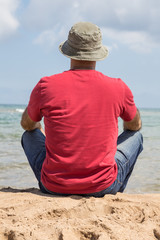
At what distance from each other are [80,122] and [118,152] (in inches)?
25.1

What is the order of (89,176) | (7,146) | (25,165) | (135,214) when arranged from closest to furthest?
(135,214), (89,176), (25,165), (7,146)

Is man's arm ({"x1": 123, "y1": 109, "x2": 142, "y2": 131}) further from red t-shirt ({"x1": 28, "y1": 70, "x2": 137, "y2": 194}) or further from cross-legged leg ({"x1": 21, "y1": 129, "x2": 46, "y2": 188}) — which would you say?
cross-legged leg ({"x1": 21, "y1": 129, "x2": 46, "y2": 188})

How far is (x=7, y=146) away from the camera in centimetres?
745

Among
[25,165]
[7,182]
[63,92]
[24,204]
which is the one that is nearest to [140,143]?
[63,92]

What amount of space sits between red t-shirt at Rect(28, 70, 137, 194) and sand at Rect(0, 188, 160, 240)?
0.21 metres

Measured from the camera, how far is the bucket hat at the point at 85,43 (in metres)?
2.74

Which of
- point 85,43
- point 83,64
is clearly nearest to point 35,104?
point 83,64

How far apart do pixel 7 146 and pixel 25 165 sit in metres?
2.02

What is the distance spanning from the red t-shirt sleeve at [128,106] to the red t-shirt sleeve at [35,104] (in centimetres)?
68

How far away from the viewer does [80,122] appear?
261 cm

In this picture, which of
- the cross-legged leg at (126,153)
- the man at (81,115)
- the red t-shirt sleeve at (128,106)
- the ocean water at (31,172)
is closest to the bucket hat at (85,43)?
the man at (81,115)

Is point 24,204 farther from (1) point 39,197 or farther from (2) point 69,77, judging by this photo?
(2) point 69,77

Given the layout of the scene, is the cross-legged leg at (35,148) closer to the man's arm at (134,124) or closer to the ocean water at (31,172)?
the man's arm at (134,124)

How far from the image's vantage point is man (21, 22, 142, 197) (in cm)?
263
